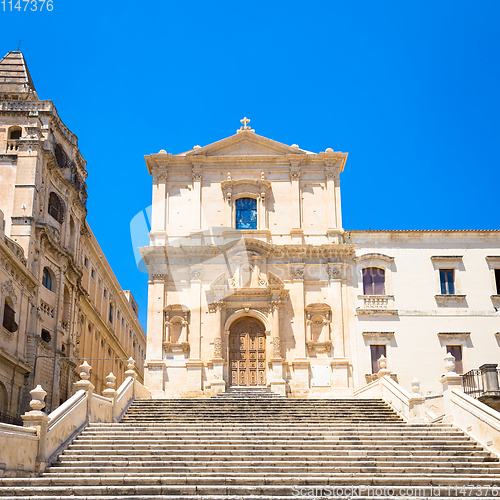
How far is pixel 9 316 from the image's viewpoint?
2856 cm

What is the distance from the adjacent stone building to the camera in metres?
29.0

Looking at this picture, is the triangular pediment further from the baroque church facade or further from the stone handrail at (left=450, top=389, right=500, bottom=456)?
the stone handrail at (left=450, top=389, right=500, bottom=456)

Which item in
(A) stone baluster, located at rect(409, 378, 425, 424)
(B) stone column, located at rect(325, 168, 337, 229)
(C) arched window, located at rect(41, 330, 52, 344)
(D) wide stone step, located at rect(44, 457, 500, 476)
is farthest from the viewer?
(C) arched window, located at rect(41, 330, 52, 344)

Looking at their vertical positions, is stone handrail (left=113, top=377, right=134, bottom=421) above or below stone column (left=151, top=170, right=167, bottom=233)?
below

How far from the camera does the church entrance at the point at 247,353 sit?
30.3 metres

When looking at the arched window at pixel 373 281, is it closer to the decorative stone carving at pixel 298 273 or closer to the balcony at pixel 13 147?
the decorative stone carving at pixel 298 273

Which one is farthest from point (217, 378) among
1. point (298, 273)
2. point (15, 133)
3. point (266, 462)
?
point (15, 133)

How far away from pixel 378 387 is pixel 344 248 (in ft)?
26.7

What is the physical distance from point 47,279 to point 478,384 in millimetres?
20370

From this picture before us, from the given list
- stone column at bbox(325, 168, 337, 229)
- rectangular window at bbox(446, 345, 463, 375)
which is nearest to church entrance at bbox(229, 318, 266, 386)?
stone column at bbox(325, 168, 337, 229)

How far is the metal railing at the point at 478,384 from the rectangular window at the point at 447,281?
423cm

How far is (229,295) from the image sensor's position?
30828 millimetres

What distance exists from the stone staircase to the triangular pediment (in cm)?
1571

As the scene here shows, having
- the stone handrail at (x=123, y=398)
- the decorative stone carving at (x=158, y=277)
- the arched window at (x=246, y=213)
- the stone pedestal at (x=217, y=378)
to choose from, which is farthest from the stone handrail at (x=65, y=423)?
the arched window at (x=246, y=213)
